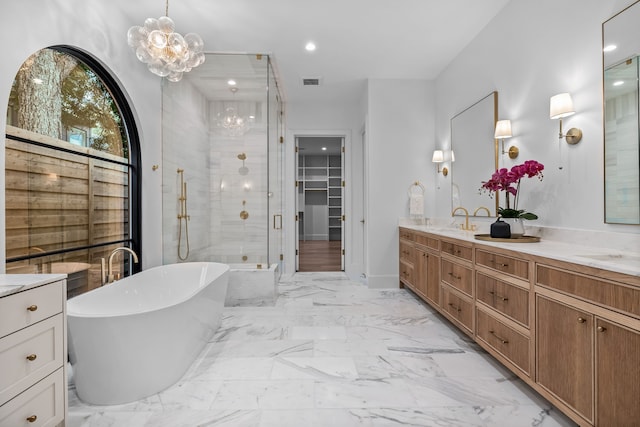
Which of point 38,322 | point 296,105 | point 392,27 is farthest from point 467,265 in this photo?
point 296,105

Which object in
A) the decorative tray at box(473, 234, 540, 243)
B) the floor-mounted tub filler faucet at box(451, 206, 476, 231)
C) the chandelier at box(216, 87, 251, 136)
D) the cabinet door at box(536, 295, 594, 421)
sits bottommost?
the cabinet door at box(536, 295, 594, 421)

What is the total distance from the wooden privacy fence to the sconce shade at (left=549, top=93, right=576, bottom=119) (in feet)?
11.0

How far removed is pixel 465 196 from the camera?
3.46 meters

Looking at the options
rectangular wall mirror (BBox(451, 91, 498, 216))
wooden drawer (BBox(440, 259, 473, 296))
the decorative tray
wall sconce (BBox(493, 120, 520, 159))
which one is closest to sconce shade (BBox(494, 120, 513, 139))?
wall sconce (BBox(493, 120, 520, 159))

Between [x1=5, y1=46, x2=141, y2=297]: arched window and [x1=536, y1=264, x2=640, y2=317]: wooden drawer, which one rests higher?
[x1=5, y1=46, x2=141, y2=297]: arched window

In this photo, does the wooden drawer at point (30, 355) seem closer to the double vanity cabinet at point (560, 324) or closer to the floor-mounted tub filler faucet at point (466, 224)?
the double vanity cabinet at point (560, 324)

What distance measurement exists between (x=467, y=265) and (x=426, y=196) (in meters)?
1.97

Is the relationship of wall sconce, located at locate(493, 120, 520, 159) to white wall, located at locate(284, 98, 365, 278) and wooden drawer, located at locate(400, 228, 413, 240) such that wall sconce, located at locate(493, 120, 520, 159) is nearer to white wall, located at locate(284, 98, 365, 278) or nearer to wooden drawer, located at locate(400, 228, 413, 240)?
wooden drawer, located at locate(400, 228, 413, 240)

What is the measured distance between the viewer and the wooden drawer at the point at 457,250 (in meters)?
2.41

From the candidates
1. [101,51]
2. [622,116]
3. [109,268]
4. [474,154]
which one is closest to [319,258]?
[474,154]

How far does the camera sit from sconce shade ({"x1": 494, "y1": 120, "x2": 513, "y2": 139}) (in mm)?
2705

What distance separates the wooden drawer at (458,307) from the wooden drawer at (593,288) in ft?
2.75

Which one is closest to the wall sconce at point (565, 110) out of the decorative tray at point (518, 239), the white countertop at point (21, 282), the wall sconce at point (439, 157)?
the decorative tray at point (518, 239)

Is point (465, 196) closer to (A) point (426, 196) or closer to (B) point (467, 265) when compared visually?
(A) point (426, 196)
